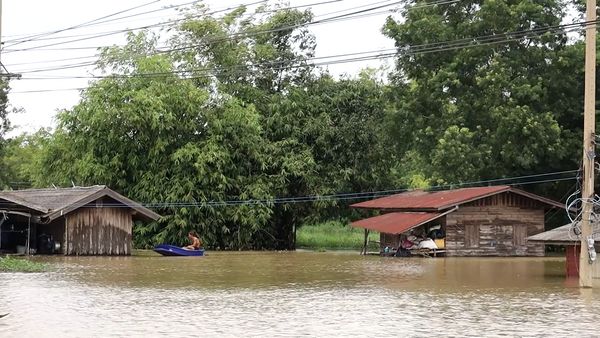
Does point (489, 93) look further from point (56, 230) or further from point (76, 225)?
point (56, 230)

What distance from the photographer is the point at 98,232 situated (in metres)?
38.8

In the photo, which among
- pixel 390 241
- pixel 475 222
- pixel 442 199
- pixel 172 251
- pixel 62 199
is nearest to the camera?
pixel 62 199

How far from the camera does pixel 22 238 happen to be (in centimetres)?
3922

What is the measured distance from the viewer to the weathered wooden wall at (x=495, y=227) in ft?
132

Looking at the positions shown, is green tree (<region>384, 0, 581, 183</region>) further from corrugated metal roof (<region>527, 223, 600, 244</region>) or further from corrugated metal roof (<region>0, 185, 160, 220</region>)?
corrugated metal roof (<region>0, 185, 160, 220</region>)

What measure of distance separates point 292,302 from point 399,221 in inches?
881

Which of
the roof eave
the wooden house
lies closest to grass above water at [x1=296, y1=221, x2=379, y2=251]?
the roof eave

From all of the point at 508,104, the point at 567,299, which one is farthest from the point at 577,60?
the point at 567,299

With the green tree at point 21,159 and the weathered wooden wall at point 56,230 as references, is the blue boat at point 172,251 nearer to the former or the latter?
the weathered wooden wall at point 56,230

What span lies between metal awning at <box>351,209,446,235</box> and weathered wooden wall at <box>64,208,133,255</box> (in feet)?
41.2

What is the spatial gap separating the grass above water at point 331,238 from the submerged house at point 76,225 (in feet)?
62.4

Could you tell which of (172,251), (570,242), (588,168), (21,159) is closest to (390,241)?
(172,251)

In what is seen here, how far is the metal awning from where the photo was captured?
125 feet

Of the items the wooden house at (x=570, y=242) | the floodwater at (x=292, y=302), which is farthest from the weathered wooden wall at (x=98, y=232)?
the wooden house at (x=570, y=242)
